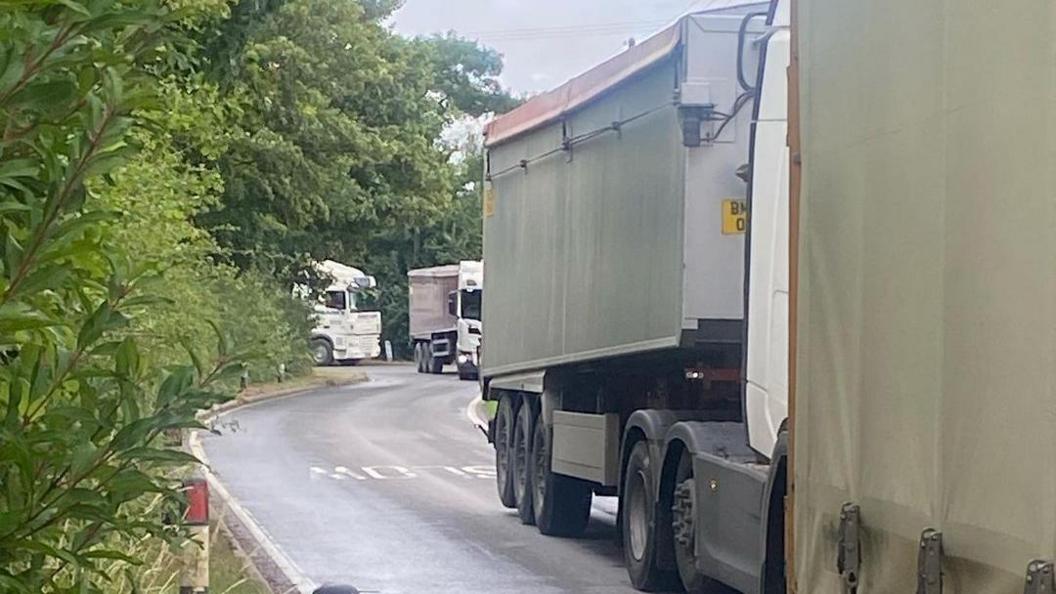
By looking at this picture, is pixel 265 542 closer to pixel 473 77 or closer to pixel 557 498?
pixel 557 498

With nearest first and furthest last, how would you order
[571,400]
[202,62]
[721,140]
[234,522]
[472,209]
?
[202,62] → [721,140] → [571,400] → [234,522] → [472,209]

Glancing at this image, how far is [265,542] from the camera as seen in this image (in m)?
16.2

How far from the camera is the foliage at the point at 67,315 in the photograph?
10.1 ft

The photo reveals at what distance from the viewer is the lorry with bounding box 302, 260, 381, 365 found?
61781mm

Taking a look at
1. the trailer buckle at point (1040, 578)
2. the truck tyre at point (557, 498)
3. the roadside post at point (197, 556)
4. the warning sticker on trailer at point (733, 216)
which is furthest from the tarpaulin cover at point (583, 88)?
the trailer buckle at point (1040, 578)

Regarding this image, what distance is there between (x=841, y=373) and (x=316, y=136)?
2880 cm

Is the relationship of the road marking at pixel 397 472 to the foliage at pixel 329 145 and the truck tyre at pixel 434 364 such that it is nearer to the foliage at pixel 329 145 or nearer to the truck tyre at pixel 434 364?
the foliage at pixel 329 145

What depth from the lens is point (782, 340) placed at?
9.04 metres

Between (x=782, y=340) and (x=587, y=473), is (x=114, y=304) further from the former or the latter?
(x=587, y=473)

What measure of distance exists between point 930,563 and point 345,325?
2312 inches

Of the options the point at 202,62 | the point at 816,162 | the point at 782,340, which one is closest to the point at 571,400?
the point at 202,62

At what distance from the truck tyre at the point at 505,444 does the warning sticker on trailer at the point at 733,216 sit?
6652 millimetres

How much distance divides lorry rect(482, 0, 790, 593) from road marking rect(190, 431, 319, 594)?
245cm

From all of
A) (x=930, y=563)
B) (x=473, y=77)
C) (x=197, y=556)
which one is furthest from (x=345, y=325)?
(x=930, y=563)
